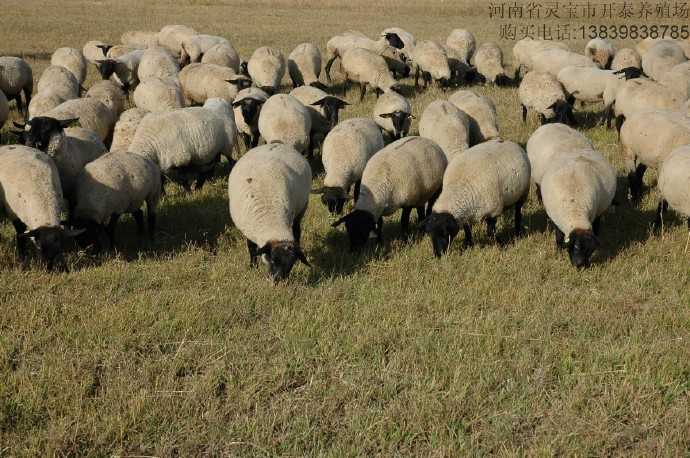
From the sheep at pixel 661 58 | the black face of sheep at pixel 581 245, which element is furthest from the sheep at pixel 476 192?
the sheep at pixel 661 58

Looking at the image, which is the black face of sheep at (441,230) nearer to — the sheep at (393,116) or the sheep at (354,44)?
the sheep at (393,116)

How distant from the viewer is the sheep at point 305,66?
17.9 m

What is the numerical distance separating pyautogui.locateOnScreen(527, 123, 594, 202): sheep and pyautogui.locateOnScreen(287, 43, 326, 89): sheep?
9034 mm

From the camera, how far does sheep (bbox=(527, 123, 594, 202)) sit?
908 cm

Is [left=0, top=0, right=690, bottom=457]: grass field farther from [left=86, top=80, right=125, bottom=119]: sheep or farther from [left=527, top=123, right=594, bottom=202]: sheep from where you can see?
[left=86, top=80, right=125, bottom=119]: sheep

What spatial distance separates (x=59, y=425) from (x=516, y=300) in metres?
4.05

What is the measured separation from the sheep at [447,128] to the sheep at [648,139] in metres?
2.27

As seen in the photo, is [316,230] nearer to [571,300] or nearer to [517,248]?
[517,248]

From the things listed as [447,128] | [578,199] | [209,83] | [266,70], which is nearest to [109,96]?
[209,83]

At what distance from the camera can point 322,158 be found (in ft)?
32.3

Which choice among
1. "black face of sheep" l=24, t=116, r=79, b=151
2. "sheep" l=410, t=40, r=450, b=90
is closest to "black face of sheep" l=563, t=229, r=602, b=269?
"black face of sheep" l=24, t=116, r=79, b=151

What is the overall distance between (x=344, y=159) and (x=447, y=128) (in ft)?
6.03

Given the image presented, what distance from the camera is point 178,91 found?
1243 centimetres

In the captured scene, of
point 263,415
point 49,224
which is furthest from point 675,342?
point 49,224
